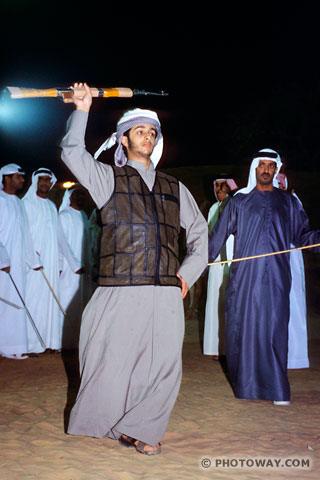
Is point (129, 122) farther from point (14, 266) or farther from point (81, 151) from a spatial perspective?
point (14, 266)

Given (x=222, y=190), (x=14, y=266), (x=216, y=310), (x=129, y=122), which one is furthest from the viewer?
(x=222, y=190)

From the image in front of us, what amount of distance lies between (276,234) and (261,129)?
18.5 m

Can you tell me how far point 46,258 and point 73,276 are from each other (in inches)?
20.1

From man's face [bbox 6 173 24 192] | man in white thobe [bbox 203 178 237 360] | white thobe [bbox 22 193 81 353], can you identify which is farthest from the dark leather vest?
white thobe [bbox 22 193 81 353]

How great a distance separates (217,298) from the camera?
309 inches

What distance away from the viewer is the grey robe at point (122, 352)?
3.65 meters

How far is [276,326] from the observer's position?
17.9 ft

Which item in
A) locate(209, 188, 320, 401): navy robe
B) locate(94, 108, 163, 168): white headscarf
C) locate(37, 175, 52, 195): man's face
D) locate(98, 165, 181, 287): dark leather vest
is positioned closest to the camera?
locate(98, 165, 181, 287): dark leather vest

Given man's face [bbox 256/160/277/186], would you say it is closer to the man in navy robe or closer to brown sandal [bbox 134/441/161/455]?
the man in navy robe

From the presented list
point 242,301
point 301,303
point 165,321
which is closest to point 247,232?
point 242,301

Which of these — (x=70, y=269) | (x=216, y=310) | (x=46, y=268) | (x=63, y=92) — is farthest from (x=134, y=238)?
(x=70, y=269)

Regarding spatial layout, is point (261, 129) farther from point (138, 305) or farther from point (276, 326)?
point (138, 305)

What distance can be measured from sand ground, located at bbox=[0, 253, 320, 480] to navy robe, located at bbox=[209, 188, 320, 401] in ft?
0.78

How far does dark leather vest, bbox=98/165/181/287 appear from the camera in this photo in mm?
3828
